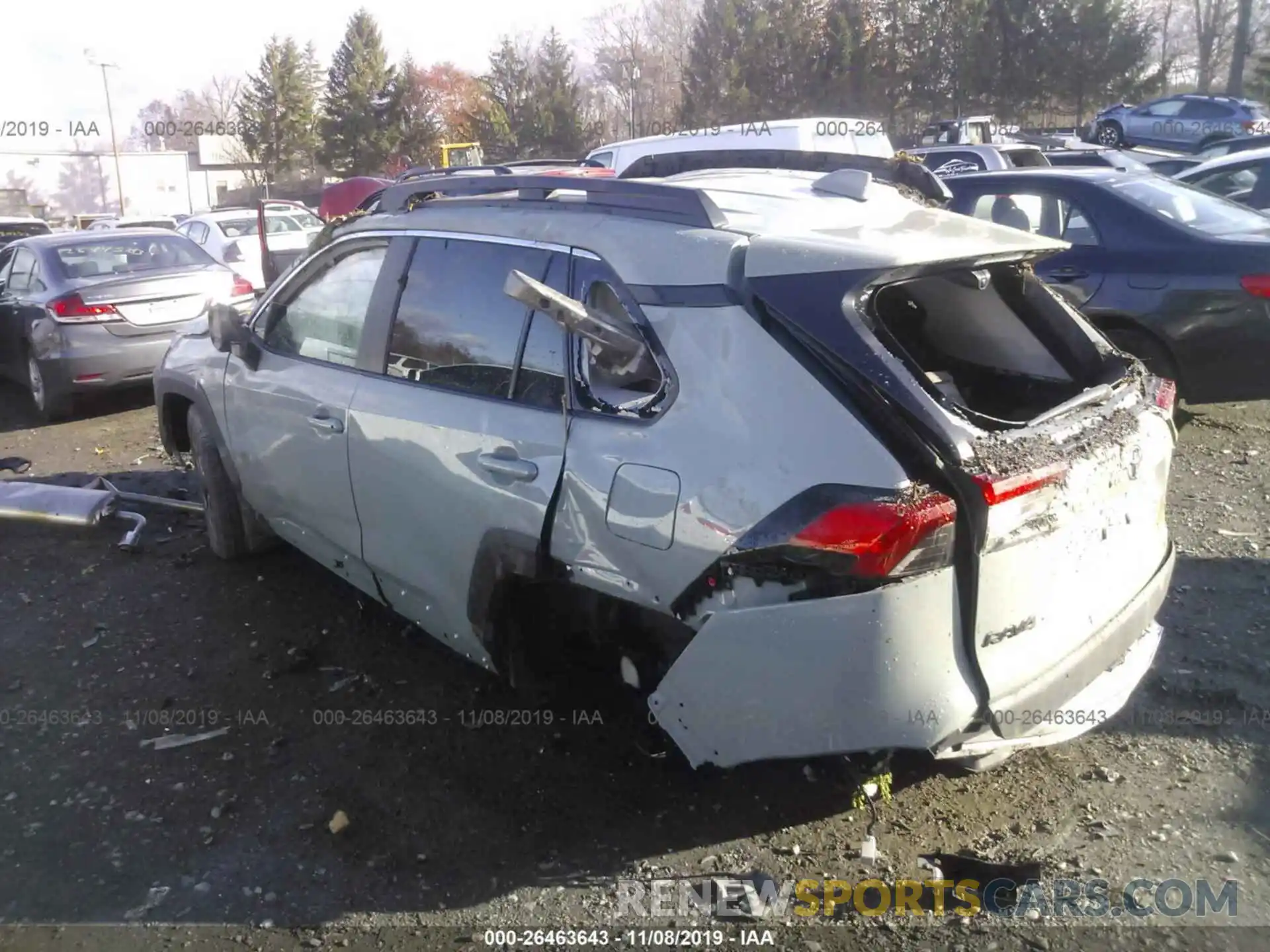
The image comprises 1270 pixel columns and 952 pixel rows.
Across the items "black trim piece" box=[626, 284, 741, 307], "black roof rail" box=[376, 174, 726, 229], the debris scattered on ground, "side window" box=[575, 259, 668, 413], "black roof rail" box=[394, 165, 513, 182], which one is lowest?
the debris scattered on ground

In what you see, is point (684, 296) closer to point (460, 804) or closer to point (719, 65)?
point (460, 804)

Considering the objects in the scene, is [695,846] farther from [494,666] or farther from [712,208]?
[712,208]

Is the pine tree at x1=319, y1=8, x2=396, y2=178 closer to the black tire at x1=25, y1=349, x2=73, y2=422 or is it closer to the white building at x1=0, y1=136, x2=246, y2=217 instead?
the white building at x1=0, y1=136, x2=246, y2=217

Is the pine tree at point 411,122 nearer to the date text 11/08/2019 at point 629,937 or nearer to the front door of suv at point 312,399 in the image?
the front door of suv at point 312,399

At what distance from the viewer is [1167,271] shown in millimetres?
Answer: 6184

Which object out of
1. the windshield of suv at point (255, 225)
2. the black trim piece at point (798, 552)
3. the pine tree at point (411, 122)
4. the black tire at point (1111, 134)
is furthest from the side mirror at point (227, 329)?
the pine tree at point (411, 122)

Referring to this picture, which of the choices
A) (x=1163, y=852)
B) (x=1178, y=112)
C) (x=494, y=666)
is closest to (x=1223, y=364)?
(x=1163, y=852)

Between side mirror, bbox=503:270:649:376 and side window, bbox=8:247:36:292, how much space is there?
7991mm

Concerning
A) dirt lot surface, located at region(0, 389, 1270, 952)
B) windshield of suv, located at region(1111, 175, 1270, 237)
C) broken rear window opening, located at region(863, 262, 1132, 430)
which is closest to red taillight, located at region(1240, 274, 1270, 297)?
windshield of suv, located at region(1111, 175, 1270, 237)

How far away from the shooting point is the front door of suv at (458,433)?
314 cm

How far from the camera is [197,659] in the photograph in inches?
173

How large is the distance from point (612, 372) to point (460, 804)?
1473 millimetres

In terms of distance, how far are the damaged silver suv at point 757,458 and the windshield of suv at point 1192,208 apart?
3.57 m

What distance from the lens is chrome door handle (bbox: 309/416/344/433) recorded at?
153 inches
